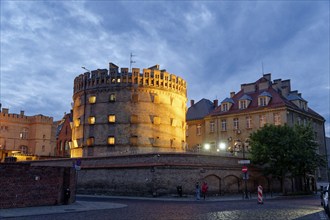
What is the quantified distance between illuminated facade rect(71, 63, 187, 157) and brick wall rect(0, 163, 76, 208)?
25597 millimetres

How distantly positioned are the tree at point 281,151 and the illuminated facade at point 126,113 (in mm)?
15128

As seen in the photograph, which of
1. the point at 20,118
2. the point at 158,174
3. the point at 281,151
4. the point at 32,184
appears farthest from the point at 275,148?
the point at 20,118

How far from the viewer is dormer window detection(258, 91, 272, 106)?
2108 inches

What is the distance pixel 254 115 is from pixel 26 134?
4890 cm

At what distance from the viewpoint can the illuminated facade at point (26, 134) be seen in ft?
241

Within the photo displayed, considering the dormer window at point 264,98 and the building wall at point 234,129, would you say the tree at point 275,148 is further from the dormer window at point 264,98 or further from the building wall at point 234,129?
the dormer window at point 264,98

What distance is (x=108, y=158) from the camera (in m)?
41.1

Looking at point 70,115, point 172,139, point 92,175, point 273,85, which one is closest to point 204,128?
point 172,139

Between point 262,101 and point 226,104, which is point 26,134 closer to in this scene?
point 226,104

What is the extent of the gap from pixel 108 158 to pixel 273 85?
30993 mm

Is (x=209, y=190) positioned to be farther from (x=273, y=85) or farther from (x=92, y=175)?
(x=273, y=85)

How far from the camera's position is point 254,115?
5416 cm

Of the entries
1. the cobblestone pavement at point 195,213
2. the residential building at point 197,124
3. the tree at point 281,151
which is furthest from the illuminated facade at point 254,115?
the cobblestone pavement at point 195,213

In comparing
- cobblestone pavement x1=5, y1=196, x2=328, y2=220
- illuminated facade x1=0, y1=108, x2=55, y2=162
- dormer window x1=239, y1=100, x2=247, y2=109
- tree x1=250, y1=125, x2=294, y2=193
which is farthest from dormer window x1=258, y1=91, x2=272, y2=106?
illuminated facade x1=0, y1=108, x2=55, y2=162
